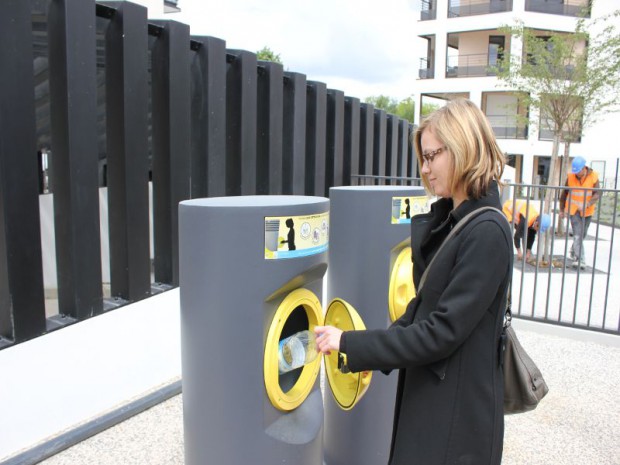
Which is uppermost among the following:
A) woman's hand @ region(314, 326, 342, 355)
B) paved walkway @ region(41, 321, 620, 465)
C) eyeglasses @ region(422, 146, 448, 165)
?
eyeglasses @ region(422, 146, 448, 165)

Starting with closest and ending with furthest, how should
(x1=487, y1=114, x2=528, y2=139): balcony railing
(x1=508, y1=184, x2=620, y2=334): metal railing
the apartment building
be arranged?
(x1=508, y1=184, x2=620, y2=334): metal railing
the apartment building
(x1=487, y1=114, x2=528, y2=139): balcony railing

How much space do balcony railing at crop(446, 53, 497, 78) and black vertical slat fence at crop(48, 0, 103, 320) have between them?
31.9 meters

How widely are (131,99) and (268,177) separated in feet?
6.13

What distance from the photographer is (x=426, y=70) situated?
33750 mm

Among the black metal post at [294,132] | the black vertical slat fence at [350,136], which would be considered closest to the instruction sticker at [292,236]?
the black metal post at [294,132]

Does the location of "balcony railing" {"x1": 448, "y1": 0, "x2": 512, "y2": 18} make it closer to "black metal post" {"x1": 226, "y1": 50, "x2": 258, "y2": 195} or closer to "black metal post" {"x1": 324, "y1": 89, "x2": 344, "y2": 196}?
"black metal post" {"x1": 324, "y1": 89, "x2": 344, "y2": 196}

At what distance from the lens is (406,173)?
1030cm

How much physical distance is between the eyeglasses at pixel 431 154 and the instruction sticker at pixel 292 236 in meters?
0.49

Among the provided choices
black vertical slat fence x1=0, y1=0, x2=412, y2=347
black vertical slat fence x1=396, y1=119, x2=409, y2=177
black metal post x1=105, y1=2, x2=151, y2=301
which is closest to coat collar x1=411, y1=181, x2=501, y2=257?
black vertical slat fence x1=0, y1=0, x2=412, y2=347

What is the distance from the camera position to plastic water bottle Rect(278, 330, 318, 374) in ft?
6.74

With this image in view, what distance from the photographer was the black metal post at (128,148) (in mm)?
3770

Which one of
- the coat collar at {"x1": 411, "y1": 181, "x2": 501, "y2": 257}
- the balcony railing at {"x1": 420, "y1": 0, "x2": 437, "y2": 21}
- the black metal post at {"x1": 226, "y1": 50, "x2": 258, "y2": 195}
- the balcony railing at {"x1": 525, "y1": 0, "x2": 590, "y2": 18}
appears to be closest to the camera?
the coat collar at {"x1": 411, "y1": 181, "x2": 501, "y2": 257}

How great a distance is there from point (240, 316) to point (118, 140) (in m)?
2.50

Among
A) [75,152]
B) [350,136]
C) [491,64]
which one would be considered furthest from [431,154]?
[491,64]
